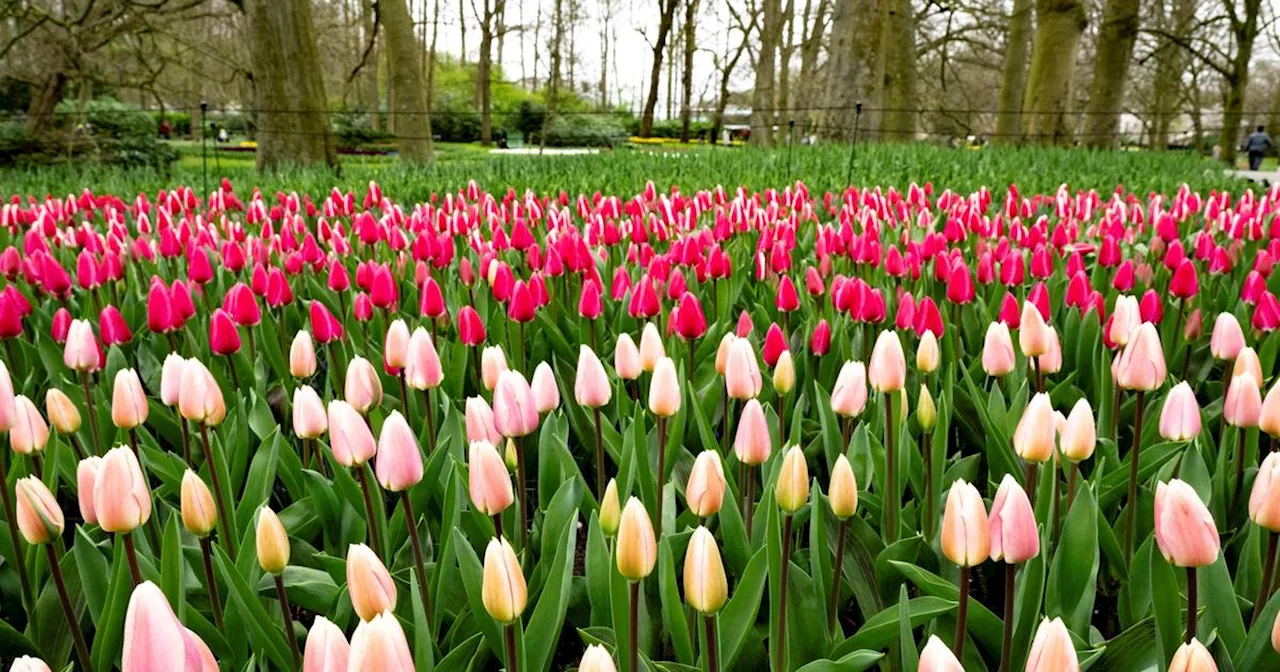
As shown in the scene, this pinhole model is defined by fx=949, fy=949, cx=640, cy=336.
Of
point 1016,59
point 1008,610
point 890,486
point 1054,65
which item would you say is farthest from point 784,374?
point 1016,59

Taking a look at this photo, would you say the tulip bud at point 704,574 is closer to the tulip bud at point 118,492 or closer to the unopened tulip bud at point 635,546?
the unopened tulip bud at point 635,546

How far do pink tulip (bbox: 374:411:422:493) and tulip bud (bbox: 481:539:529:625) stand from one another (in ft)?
1.24

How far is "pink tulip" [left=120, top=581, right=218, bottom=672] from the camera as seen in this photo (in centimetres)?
73

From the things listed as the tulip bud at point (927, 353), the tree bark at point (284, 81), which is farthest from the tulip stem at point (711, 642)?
the tree bark at point (284, 81)

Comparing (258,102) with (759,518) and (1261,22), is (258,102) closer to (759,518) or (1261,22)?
(759,518)

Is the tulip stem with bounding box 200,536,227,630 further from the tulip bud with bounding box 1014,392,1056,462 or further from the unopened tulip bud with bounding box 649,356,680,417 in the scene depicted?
the tulip bud with bounding box 1014,392,1056,462

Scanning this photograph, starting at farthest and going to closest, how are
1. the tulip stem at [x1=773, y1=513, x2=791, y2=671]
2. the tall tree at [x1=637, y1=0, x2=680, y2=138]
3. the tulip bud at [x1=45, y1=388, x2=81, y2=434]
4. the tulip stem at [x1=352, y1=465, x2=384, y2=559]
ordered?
the tall tree at [x1=637, y1=0, x2=680, y2=138]
the tulip bud at [x1=45, y1=388, x2=81, y2=434]
the tulip stem at [x1=352, y1=465, x2=384, y2=559]
the tulip stem at [x1=773, y1=513, x2=791, y2=671]

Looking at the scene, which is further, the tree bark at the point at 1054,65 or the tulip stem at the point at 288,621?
the tree bark at the point at 1054,65

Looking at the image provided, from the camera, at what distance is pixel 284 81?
10.5 meters

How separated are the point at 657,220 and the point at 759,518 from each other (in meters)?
2.49

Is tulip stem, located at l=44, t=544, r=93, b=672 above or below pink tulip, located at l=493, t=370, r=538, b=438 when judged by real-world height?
below

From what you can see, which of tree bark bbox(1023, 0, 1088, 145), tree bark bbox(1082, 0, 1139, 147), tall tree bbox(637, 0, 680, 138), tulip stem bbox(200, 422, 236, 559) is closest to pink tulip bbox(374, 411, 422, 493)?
tulip stem bbox(200, 422, 236, 559)

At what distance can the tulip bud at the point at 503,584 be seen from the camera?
970 mm

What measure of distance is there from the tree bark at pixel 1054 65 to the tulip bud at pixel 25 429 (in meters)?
15.5
